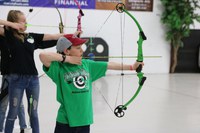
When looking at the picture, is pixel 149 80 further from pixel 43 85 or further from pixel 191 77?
pixel 43 85

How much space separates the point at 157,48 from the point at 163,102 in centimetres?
356

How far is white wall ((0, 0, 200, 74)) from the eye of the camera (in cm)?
730

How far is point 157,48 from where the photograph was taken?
27.8ft

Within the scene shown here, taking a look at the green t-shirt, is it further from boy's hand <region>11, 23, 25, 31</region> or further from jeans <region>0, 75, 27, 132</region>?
jeans <region>0, 75, 27, 132</region>

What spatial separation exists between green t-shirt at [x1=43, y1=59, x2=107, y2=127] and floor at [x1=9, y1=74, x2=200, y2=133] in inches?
58.8

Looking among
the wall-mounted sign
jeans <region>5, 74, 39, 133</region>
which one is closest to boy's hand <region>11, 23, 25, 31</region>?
jeans <region>5, 74, 39, 133</region>

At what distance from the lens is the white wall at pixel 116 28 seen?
288 inches

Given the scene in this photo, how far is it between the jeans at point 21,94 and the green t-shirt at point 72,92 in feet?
2.33

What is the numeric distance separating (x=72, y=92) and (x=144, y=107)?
2892 mm

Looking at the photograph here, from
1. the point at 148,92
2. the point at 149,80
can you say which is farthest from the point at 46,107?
the point at 149,80

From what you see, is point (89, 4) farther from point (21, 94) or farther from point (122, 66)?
point (122, 66)

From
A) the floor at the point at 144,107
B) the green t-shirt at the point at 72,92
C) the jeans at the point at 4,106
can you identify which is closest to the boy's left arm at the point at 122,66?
the green t-shirt at the point at 72,92

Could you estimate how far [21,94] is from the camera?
8.77 feet

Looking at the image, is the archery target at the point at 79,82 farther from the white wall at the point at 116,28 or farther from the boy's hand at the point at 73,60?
the white wall at the point at 116,28
